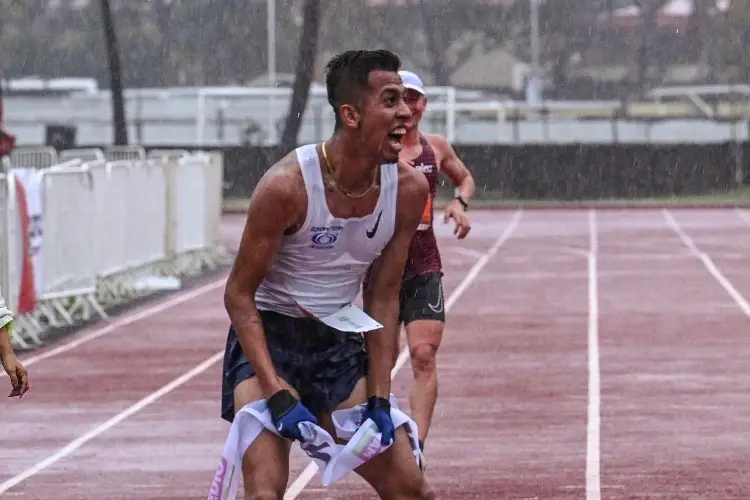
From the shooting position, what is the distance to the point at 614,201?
4138cm

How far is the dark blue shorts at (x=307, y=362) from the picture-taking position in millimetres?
5824

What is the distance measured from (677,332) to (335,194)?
1044 centimetres

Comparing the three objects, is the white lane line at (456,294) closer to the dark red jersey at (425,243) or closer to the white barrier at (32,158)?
the dark red jersey at (425,243)

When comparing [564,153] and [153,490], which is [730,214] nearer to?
[564,153]

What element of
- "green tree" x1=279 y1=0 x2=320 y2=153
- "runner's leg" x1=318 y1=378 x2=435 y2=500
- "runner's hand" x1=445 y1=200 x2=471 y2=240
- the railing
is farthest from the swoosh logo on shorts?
the railing

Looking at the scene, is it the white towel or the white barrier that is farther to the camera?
the white barrier

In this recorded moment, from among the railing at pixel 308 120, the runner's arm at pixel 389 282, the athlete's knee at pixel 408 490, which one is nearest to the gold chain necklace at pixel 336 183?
the runner's arm at pixel 389 282

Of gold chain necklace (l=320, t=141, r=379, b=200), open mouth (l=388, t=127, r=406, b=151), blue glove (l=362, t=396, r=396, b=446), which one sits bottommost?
blue glove (l=362, t=396, r=396, b=446)

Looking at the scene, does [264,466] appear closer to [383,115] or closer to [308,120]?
[383,115]

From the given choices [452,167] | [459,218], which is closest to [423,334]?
[459,218]

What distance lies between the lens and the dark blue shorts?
19.1 ft

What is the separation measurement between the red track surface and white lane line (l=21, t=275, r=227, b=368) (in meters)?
0.09

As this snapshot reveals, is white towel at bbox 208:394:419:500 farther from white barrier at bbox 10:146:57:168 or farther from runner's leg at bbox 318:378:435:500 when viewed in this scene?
white barrier at bbox 10:146:57:168

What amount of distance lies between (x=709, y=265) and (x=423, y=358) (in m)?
15.4
